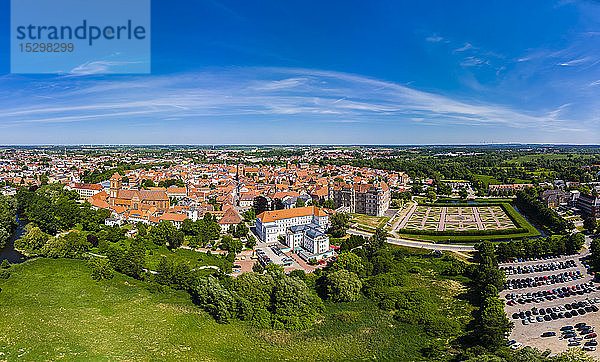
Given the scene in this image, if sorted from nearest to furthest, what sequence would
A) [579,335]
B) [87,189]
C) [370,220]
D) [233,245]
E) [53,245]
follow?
[579,335] → [53,245] → [233,245] → [370,220] → [87,189]

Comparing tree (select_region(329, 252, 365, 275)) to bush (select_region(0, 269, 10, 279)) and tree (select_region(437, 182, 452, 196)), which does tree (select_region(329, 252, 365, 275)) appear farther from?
tree (select_region(437, 182, 452, 196))

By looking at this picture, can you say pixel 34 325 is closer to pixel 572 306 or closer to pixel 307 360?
pixel 307 360

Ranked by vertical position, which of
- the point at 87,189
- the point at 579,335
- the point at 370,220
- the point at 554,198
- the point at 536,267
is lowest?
the point at 579,335

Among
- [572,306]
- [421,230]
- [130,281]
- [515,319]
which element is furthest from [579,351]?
[130,281]

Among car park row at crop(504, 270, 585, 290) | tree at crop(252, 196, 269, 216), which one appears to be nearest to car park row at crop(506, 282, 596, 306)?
car park row at crop(504, 270, 585, 290)

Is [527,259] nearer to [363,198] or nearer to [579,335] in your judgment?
[579,335]

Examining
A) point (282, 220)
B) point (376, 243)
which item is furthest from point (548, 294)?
point (282, 220)

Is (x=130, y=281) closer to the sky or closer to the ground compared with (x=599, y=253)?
closer to the ground
